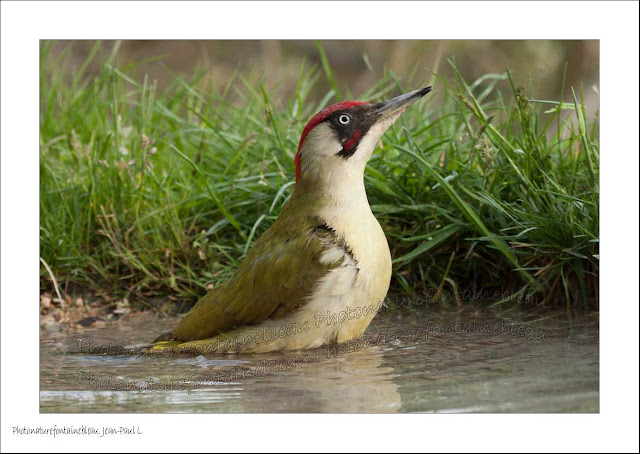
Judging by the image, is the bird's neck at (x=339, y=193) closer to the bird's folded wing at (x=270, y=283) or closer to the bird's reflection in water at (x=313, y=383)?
the bird's folded wing at (x=270, y=283)

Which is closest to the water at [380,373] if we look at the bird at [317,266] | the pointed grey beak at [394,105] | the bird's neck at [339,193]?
the bird at [317,266]

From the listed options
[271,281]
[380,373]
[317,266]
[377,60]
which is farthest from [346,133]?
[377,60]

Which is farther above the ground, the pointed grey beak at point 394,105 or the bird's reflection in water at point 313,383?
the pointed grey beak at point 394,105

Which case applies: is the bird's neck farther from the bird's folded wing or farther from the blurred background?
the blurred background

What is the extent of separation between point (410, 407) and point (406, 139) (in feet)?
8.72

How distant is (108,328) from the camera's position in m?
5.02

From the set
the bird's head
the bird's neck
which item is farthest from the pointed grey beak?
the bird's neck

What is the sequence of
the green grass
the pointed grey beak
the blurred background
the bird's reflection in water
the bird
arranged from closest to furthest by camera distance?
the bird's reflection in water → the bird → the pointed grey beak → the green grass → the blurred background

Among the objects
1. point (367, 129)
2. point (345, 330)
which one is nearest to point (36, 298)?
point (345, 330)

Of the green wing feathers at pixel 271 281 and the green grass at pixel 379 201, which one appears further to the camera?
the green grass at pixel 379 201

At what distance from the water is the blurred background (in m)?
1.67

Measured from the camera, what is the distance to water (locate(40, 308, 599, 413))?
3518 millimetres

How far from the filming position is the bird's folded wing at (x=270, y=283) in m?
4.17

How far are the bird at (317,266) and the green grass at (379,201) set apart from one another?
0.82 m
